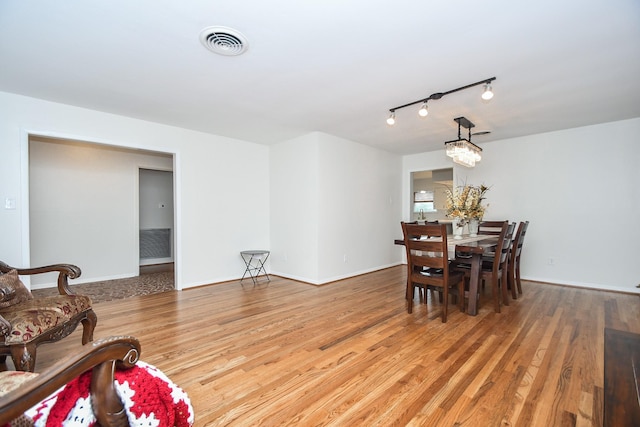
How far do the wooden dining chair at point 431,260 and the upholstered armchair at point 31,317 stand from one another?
2.85 metres

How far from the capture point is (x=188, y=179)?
173 inches

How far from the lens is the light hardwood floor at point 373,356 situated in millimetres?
1625

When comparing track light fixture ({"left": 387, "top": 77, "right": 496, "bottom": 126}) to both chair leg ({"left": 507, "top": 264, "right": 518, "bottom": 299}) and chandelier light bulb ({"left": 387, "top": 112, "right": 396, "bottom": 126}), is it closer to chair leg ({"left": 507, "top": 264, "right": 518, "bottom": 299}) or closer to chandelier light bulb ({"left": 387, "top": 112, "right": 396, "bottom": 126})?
chandelier light bulb ({"left": 387, "top": 112, "right": 396, "bottom": 126})

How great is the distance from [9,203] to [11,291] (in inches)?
71.5

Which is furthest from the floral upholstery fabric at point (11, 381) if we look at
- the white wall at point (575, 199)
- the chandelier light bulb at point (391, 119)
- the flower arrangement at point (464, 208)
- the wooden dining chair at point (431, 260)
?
the white wall at point (575, 199)

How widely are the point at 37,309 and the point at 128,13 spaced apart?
196 centimetres

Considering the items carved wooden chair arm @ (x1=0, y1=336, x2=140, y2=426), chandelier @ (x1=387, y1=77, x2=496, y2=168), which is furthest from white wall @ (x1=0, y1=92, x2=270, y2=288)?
carved wooden chair arm @ (x1=0, y1=336, x2=140, y2=426)

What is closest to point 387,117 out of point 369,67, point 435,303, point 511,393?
point 369,67

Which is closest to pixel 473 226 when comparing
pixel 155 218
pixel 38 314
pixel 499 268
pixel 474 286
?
pixel 499 268

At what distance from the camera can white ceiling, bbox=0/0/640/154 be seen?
184 cm

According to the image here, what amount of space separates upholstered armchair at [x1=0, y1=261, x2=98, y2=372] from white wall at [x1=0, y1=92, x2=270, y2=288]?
4.43ft

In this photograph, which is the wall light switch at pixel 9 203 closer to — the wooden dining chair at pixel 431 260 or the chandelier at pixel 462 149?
the wooden dining chair at pixel 431 260

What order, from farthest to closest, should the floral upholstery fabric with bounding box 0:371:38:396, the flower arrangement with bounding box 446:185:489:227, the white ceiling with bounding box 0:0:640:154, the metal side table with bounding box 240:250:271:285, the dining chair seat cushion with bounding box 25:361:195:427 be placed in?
the metal side table with bounding box 240:250:271:285 → the flower arrangement with bounding box 446:185:489:227 → the white ceiling with bounding box 0:0:640:154 → the floral upholstery fabric with bounding box 0:371:38:396 → the dining chair seat cushion with bounding box 25:361:195:427

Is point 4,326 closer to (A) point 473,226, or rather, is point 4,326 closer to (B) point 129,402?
(B) point 129,402
